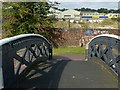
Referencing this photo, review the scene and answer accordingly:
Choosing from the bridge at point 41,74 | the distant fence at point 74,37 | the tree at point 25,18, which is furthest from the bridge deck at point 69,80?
the distant fence at point 74,37

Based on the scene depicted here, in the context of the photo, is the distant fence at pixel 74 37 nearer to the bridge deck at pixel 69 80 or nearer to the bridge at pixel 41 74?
the bridge at pixel 41 74

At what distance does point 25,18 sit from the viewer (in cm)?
2375

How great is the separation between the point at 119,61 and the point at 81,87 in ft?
4.92

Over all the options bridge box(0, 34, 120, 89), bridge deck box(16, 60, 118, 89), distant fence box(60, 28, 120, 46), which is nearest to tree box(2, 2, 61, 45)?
distant fence box(60, 28, 120, 46)

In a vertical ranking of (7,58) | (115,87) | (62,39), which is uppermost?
(7,58)

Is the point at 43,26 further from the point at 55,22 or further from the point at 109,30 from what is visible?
the point at 109,30

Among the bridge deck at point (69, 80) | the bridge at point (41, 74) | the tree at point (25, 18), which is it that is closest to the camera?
the bridge at point (41, 74)

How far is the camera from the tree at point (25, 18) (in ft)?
76.2

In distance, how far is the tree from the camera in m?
23.2

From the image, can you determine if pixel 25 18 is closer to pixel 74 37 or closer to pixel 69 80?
pixel 74 37

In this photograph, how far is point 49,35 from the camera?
82.7ft

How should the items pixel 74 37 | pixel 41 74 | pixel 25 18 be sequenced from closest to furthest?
1. pixel 41 74
2. pixel 25 18
3. pixel 74 37

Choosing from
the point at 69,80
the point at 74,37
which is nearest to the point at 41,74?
the point at 69,80

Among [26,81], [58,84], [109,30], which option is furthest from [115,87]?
[109,30]
